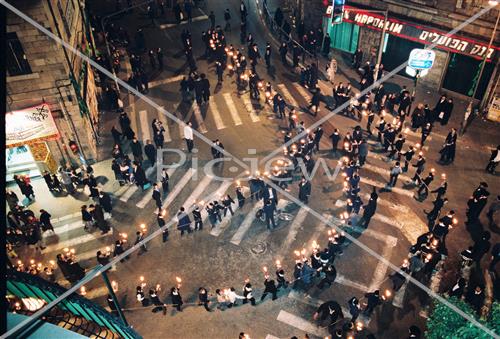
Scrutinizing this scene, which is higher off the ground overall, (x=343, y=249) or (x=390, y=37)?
(x=390, y=37)

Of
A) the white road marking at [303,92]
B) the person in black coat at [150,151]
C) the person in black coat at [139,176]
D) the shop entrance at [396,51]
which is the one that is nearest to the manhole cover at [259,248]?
the person in black coat at [139,176]

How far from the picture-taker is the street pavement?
14.6 meters

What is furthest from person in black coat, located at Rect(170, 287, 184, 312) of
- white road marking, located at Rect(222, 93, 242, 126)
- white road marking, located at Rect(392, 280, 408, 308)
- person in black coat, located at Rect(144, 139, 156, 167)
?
white road marking, located at Rect(222, 93, 242, 126)

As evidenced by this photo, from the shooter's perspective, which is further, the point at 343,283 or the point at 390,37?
the point at 390,37

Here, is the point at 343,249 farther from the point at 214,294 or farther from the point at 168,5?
the point at 168,5

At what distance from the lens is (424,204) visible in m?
18.4

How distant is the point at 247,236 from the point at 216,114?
30.5 ft

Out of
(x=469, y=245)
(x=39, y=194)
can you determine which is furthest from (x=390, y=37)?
(x=39, y=194)

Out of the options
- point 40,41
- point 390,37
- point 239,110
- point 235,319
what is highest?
point 40,41

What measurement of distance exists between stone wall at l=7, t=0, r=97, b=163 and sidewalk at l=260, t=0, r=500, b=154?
14555 mm

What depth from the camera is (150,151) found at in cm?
2053

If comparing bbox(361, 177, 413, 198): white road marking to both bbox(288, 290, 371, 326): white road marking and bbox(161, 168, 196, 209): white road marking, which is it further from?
bbox(161, 168, 196, 209): white road marking

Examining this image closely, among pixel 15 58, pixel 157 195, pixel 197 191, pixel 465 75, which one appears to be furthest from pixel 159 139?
pixel 465 75

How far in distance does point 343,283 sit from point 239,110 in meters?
12.6
